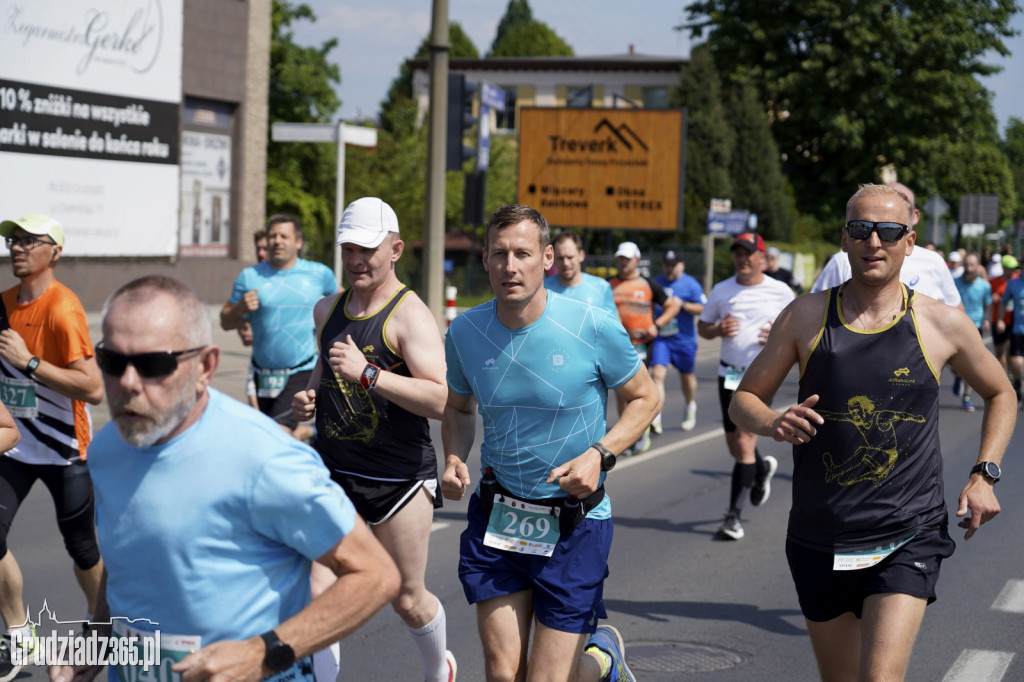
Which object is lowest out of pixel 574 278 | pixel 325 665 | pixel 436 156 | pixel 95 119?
pixel 325 665

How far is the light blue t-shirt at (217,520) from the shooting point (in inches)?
102

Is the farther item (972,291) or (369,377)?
(972,291)

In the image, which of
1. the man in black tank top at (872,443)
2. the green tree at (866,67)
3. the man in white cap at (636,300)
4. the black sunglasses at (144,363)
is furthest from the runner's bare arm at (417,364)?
the green tree at (866,67)

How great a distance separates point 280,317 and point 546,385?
4.49m

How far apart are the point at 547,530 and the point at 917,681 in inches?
85.6

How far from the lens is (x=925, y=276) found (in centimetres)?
710

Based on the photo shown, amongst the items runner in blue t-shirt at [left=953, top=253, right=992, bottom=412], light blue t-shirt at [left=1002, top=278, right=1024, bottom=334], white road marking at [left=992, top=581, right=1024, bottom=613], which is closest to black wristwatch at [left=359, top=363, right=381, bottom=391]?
white road marking at [left=992, top=581, right=1024, bottom=613]

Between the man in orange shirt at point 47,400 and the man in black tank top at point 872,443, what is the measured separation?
3.04 metres

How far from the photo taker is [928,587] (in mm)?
3982

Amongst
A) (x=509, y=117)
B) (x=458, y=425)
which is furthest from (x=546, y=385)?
(x=509, y=117)

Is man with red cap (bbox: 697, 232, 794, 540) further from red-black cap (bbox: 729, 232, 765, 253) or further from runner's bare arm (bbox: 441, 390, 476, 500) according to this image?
runner's bare arm (bbox: 441, 390, 476, 500)

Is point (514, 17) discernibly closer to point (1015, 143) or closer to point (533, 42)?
point (533, 42)

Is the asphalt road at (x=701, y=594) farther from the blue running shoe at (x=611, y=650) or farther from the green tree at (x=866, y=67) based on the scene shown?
the green tree at (x=866, y=67)

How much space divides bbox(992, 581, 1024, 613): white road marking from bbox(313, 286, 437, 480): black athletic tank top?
3493 millimetres
